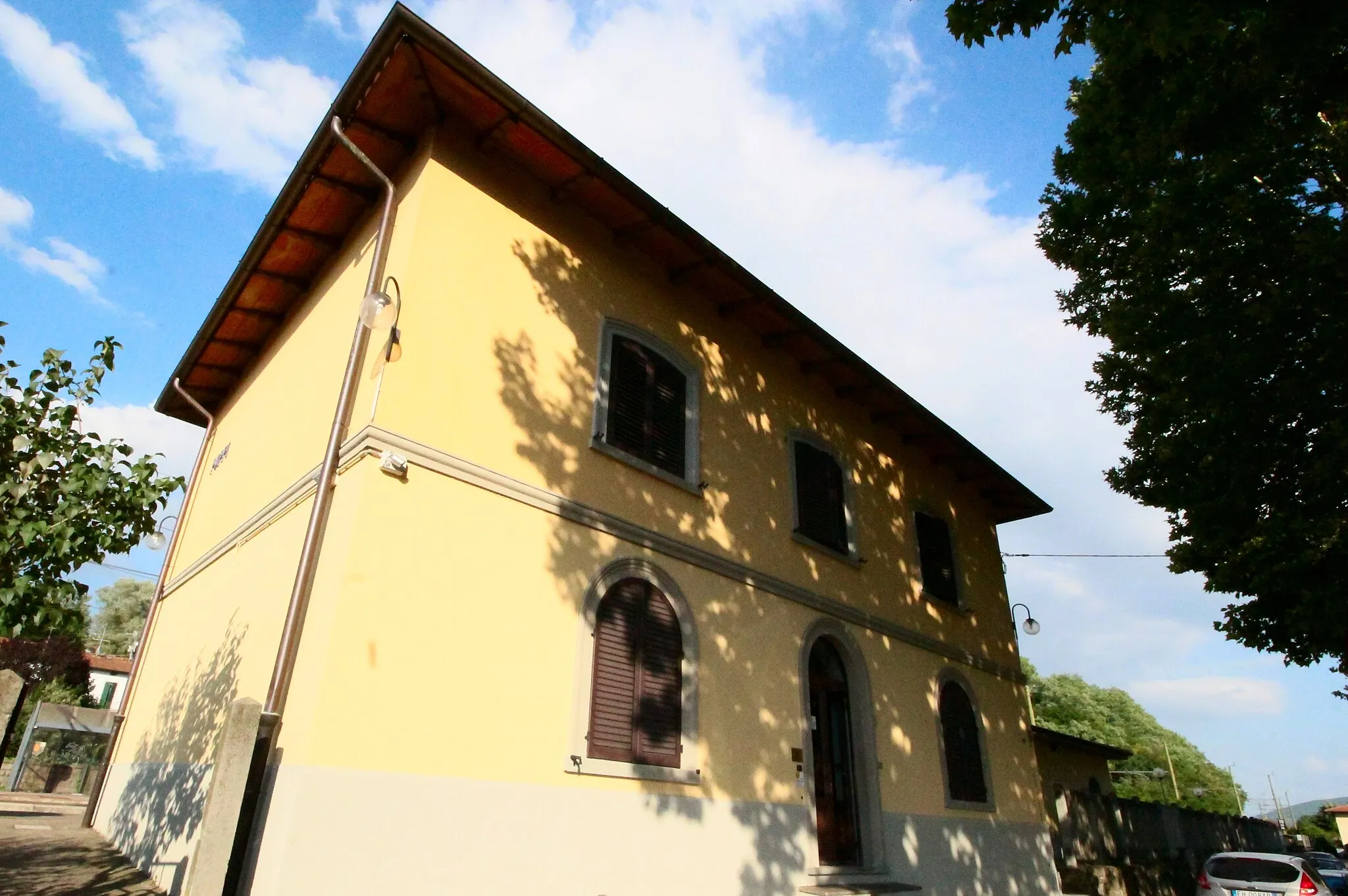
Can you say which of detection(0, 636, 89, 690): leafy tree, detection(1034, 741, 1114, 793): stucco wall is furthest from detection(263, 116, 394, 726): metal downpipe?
detection(0, 636, 89, 690): leafy tree

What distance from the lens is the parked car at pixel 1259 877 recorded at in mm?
11273

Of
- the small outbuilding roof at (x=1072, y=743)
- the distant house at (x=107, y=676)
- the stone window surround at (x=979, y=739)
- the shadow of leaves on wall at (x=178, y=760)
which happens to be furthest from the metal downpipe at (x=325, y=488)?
the distant house at (x=107, y=676)

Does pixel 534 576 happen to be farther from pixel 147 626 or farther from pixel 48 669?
pixel 48 669

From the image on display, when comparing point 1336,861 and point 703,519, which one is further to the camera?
point 1336,861

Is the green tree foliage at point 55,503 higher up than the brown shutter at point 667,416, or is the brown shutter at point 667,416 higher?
the brown shutter at point 667,416

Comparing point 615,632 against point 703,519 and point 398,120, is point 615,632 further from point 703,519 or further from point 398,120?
point 398,120

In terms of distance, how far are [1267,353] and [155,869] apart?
12.9 meters

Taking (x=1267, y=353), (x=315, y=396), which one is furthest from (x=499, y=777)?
(x=1267, y=353)

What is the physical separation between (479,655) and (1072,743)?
53.8ft

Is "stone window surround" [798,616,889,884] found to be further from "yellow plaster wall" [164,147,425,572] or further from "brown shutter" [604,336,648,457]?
"yellow plaster wall" [164,147,425,572]

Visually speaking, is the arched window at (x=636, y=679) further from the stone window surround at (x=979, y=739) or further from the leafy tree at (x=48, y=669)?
the leafy tree at (x=48, y=669)

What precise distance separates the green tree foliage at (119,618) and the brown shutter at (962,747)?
1983 inches

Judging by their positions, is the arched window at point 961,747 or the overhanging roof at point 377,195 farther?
the arched window at point 961,747

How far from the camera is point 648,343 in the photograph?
902cm
